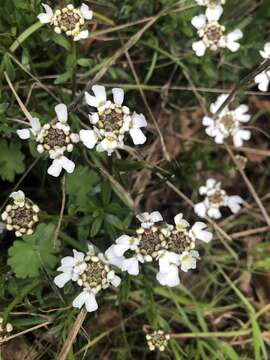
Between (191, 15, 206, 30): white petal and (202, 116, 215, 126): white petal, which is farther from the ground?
(191, 15, 206, 30): white petal

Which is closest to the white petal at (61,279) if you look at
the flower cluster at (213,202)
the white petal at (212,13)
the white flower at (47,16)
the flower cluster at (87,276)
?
the flower cluster at (87,276)

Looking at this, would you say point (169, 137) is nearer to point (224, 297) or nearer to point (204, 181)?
point (204, 181)

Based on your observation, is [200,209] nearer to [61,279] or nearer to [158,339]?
[158,339]

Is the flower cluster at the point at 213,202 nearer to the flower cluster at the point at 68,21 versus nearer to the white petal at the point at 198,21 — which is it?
the white petal at the point at 198,21

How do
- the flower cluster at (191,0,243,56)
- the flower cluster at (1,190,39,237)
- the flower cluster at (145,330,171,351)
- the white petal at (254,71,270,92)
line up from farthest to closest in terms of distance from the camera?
the flower cluster at (191,0,243,56), the white petal at (254,71,270,92), the flower cluster at (145,330,171,351), the flower cluster at (1,190,39,237)

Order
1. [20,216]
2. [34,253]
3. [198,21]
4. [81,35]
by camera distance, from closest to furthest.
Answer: [20,216], [81,35], [34,253], [198,21]

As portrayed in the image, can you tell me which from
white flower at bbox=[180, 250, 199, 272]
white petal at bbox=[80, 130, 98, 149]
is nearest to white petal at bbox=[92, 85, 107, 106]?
white petal at bbox=[80, 130, 98, 149]

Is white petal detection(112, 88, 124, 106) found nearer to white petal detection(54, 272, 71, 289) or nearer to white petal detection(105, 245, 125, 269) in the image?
white petal detection(105, 245, 125, 269)

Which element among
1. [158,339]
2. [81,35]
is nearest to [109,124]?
[81,35]
